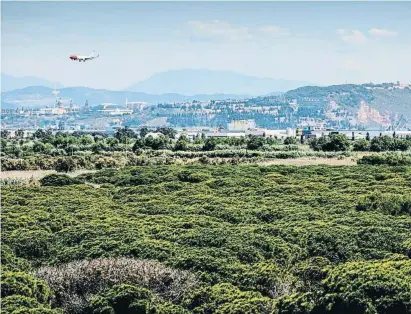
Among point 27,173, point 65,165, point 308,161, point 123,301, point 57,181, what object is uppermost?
point 123,301

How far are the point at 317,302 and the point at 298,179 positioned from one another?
831 inches

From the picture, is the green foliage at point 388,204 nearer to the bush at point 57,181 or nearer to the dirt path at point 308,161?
the bush at point 57,181

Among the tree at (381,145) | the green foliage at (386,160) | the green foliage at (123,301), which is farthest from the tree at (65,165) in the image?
the green foliage at (123,301)

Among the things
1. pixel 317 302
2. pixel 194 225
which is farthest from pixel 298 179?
pixel 317 302

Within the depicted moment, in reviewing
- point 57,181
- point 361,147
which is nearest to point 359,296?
point 57,181

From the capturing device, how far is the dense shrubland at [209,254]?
13.6 metres

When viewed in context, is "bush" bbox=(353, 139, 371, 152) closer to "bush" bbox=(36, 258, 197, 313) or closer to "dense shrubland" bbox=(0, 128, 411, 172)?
"dense shrubland" bbox=(0, 128, 411, 172)

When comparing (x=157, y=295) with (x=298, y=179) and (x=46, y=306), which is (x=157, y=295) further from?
(x=298, y=179)

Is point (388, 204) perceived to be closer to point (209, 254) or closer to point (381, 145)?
point (209, 254)

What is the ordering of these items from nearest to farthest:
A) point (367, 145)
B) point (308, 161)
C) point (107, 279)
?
1. point (107, 279)
2. point (308, 161)
3. point (367, 145)

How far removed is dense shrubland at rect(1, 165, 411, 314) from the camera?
44.5ft

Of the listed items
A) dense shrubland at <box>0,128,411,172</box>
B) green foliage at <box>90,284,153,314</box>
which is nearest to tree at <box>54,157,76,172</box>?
dense shrubland at <box>0,128,411,172</box>

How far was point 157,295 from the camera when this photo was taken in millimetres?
14078

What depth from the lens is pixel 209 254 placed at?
16.1m
